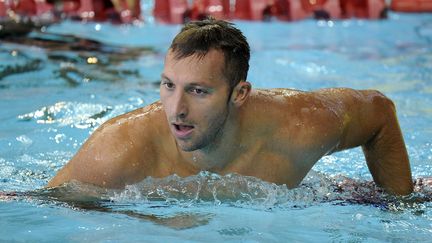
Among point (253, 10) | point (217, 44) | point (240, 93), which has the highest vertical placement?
point (217, 44)

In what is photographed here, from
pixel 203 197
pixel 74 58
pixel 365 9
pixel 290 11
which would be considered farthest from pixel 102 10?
pixel 203 197

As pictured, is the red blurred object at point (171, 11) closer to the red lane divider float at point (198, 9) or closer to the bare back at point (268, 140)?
the red lane divider float at point (198, 9)

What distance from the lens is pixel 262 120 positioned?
3260 mm

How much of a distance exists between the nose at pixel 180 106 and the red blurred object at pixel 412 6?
7062 mm

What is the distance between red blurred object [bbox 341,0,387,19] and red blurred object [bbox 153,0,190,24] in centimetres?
180

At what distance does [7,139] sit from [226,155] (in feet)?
5.90

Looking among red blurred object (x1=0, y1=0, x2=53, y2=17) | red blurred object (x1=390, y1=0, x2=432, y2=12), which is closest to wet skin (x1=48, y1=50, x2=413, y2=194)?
red blurred object (x1=0, y1=0, x2=53, y2=17)

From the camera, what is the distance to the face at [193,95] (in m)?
2.86

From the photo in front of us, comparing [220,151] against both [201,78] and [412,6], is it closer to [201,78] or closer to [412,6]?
[201,78]

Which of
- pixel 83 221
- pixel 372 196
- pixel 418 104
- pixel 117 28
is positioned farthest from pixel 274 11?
pixel 83 221

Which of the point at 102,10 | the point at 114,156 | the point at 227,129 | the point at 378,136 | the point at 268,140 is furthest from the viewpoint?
the point at 102,10

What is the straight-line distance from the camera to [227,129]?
10.4ft

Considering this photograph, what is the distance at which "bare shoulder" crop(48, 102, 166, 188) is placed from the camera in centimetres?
304

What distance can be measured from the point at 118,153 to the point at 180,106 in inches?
14.4
